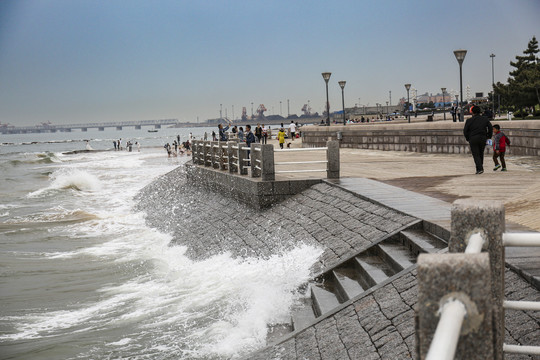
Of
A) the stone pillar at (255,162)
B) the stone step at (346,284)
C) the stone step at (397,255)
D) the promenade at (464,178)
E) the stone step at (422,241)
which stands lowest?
the stone step at (346,284)

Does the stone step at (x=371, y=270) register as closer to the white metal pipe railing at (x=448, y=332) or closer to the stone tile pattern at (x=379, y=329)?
the stone tile pattern at (x=379, y=329)

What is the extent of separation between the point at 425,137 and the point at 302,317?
20.5 m

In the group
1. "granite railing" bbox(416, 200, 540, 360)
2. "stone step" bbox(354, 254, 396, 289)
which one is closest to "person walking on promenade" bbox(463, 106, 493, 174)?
"stone step" bbox(354, 254, 396, 289)

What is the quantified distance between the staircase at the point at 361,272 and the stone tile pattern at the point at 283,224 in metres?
0.32

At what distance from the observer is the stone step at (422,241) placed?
769 cm

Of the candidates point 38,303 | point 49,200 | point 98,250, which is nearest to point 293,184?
point 98,250

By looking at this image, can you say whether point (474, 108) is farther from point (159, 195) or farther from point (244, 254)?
point (159, 195)

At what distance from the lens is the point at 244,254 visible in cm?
1315

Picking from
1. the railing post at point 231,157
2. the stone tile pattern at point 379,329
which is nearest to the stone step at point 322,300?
the stone tile pattern at point 379,329

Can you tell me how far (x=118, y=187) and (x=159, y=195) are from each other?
8594 millimetres

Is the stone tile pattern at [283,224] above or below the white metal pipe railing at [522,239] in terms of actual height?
below

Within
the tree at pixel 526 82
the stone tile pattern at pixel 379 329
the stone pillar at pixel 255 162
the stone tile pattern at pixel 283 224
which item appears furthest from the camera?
the tree at pixel 526 82

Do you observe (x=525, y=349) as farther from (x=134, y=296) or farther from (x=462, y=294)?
(x=134, y=296)

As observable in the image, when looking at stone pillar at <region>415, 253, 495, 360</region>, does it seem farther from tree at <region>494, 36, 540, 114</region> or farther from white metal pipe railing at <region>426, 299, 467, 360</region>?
tree at <region>494, 36, 540, 114</region>
